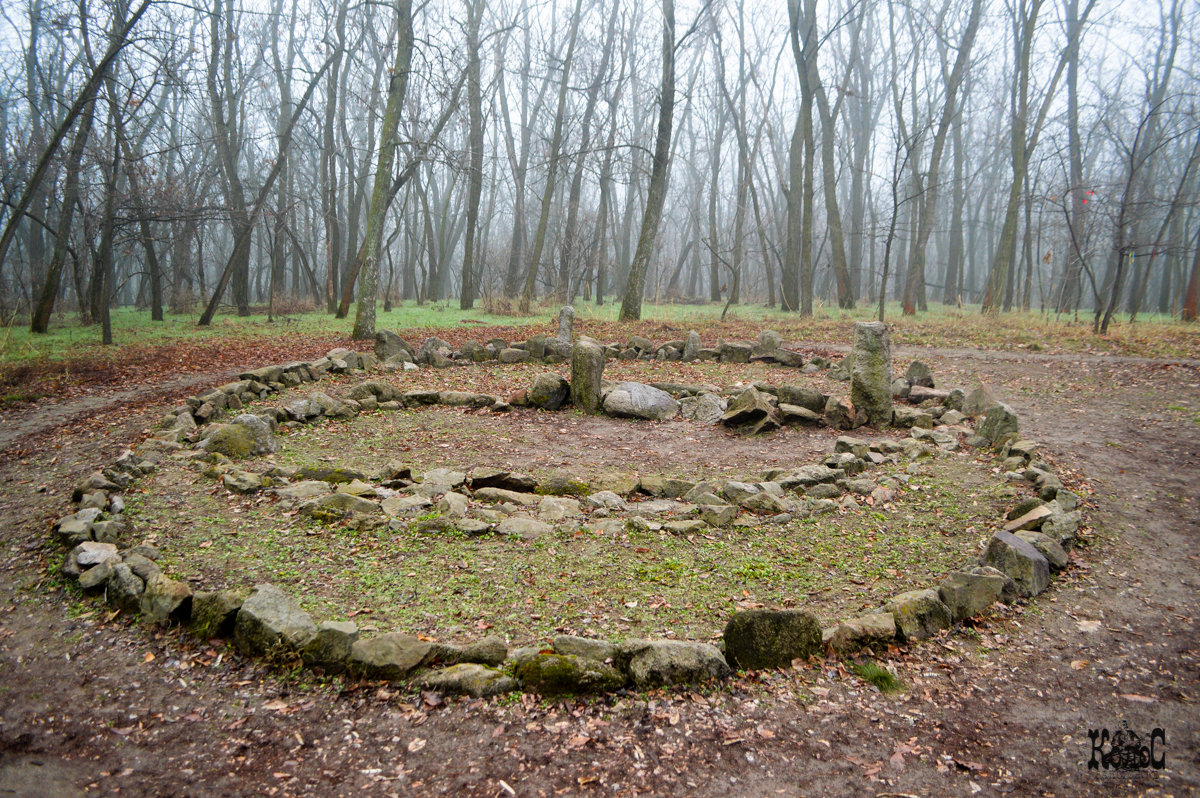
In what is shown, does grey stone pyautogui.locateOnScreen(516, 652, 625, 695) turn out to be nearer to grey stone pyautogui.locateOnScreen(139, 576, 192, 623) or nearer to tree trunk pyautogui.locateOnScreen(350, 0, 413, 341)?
grey stone pyautogui.locateOnScreen(139, 576, 192, 623)

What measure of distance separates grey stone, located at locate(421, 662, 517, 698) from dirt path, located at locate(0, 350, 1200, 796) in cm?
8

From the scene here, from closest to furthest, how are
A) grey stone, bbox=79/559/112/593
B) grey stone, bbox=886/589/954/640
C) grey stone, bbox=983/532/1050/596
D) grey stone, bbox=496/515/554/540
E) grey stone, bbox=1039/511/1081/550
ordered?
grey stone, bbox=886/589/954/640 < grey stone, bbox=79/559/112/593 < grey stone, bbox=983/532/1050/596 < grey stone, bbox=1039/511/1081/550 < grey stone, bbox=496/515/554/540

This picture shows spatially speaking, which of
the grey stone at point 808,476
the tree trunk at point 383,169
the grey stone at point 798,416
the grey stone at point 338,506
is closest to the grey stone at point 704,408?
the grey stone at point 798,416

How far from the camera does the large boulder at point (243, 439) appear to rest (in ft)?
21.5

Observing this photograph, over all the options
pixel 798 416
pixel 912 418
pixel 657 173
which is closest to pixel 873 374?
pixel 912 418

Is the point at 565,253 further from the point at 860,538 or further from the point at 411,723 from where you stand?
the point at 411,723

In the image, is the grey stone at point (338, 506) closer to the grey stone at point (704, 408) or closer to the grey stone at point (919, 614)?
the grey stone at point (919, 614)

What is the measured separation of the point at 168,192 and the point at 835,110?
17.7 m

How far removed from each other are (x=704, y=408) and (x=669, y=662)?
5553 mm

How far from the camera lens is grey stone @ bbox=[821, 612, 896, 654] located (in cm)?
344

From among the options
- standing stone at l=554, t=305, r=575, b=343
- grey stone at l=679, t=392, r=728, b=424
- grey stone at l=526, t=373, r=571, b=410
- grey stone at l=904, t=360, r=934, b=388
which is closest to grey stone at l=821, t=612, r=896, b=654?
grey stone at l=679, t=392, r=728, b=424

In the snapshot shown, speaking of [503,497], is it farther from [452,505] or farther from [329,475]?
[329,475]

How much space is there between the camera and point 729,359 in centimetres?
1231

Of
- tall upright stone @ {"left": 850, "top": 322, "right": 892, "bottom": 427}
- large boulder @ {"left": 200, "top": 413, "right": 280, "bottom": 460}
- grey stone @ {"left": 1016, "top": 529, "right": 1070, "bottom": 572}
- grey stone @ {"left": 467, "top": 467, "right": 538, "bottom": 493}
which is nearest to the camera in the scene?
grey stone @ {"left": 1016, "top": 529, "right": 1070, "bottom": 572}
